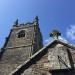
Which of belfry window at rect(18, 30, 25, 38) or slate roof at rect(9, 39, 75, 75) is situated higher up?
belfry window at rect(18, 30, 25, 38)

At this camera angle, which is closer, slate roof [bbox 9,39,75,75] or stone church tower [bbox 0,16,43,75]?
slate roof [bbox 9,39,75,75]

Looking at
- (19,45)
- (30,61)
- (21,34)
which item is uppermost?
(21,34)

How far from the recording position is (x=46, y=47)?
13.5 metres

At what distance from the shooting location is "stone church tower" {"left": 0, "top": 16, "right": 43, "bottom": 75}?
1231 inches

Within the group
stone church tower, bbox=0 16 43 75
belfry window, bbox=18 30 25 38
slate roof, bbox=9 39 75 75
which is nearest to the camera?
slate roof, bbox=9 39 75 75

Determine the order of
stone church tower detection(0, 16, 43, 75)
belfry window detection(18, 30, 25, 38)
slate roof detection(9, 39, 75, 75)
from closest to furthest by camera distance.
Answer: slate roof detection(9, 39, 75, 75), stone church tower detection(0, 16, 43, 75), belfry window detection(18, 30, 25, 38)

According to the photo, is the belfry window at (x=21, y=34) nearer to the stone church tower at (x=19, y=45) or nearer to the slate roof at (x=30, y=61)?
the stone church tower at (x=19, y=45)

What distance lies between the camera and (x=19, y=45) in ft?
115

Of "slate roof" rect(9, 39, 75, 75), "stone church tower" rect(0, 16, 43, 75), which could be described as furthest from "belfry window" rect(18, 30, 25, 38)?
"slate roof" rect(9, 39, 75, 75)

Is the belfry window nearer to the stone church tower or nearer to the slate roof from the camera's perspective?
the stone church tower

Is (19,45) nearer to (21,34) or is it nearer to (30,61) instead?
(21,34)

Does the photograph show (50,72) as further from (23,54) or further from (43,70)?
(23,54)

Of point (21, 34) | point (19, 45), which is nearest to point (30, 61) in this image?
point (19, 45)

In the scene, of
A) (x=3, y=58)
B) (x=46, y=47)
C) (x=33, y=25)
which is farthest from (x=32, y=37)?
(x=46, y=47)
